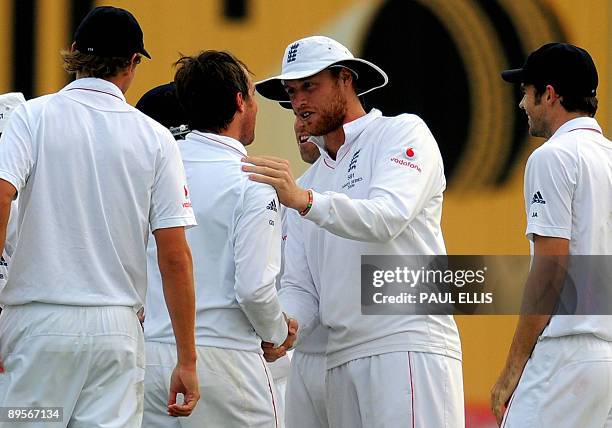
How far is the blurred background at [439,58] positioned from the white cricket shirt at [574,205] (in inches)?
92.4

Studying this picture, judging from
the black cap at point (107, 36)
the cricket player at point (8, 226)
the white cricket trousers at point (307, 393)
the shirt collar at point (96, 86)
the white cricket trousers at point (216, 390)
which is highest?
the black cap at point (107, 36)

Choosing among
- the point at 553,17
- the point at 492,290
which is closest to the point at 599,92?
the point at 553,17

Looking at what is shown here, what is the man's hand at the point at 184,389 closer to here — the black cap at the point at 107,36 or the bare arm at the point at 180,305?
the bare arm at the point at 180,305

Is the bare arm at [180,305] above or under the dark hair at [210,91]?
under

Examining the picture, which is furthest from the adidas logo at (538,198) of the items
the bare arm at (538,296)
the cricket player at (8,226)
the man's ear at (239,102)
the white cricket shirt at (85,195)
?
the cricket player at (8,226)

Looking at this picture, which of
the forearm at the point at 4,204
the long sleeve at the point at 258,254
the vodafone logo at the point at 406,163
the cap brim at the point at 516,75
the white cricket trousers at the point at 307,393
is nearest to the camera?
the forearm at the point at 4,204

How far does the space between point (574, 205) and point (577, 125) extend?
0.29 m

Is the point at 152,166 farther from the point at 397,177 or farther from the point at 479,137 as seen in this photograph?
the point at 479,137

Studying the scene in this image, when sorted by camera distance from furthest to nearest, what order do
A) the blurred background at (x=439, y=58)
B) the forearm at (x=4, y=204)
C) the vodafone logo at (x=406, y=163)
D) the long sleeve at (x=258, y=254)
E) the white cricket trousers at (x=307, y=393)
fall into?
1. the blurred background at (x=439, y=58)
2. the white cricket trousers at (x=307, y=393)
3. the vodafone logo at (x=406, y=163)
4. the long sleeve at (x=258, y=254)
5. the forearm at (x=4, y=204)

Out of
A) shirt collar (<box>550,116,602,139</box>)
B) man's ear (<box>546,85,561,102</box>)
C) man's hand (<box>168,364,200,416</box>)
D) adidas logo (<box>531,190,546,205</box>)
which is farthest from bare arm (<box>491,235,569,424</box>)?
man's hand (<box>168,364,200,416</box>)

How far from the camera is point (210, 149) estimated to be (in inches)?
128

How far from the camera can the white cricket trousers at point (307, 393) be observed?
141 inches

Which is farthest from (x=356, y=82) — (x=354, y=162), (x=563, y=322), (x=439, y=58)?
(x=439, y=58)

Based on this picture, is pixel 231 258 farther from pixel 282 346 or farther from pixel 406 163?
pixel 406 163
